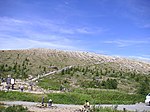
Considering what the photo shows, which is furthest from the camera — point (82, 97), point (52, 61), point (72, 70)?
point (52, 61)

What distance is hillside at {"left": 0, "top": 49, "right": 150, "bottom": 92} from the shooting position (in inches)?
1761

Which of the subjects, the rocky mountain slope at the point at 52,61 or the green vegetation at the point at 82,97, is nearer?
the green vegetation at the point at 82,97

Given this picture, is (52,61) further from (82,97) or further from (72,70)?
(82,97)

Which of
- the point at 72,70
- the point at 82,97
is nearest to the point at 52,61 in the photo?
the point at 72,70

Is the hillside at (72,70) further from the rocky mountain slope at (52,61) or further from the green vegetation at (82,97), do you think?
the green vegetation at (82,97)

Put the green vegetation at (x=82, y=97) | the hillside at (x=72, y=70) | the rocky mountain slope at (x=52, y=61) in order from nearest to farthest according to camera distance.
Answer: the green vegetation at (x=82, y=97), the hillside at (x=72, y=70), the rocky mountain slope at (x=52, y=61)

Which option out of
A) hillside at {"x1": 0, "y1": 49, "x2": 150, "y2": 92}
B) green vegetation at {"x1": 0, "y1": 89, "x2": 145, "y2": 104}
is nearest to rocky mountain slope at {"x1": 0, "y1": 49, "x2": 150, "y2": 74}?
hillside at {"x1": 0, "y1": 49, "x2": 150, "y2": 92}

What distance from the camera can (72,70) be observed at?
52.3 m

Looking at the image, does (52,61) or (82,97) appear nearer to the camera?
(82,97)

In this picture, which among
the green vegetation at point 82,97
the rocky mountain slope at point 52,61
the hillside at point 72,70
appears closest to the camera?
the green vegetation at point 82,97

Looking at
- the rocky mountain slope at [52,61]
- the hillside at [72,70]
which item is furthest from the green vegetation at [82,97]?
the rocky mountain slope at [52,61]

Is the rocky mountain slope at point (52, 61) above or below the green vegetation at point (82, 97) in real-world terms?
above

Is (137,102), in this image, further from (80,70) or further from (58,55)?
(58,55)

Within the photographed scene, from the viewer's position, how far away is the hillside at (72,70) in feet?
147
